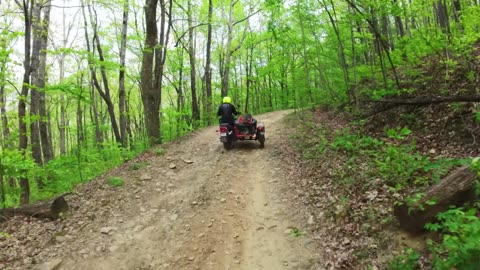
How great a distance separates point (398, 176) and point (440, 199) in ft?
3.80

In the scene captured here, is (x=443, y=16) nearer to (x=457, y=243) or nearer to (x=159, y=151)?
(x=159, y=151)

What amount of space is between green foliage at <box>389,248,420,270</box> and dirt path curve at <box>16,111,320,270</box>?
1133 mm

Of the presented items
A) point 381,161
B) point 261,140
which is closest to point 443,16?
point 261,140

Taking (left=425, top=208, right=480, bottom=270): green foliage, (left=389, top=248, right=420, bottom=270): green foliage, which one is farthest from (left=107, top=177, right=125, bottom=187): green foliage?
(left=425, top=208, right=480, bottom=270): green foliage

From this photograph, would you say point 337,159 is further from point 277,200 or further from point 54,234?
point 54,234

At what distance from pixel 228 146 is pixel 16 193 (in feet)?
28.6

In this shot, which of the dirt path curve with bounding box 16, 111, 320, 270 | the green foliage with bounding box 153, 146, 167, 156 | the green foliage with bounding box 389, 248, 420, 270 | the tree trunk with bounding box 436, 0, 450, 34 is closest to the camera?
the green foliage with bounding box 389, 248, 420, 270

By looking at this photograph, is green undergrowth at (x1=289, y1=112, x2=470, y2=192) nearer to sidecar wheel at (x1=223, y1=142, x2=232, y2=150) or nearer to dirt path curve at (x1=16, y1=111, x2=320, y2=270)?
dirt path curve at (x1=16, y1=111, x2=320, y2=270)

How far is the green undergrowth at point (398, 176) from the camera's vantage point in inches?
120

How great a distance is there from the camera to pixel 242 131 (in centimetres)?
1018

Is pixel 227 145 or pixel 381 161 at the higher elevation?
pixel 227 145

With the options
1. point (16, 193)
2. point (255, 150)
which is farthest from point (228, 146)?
point (16, 193)

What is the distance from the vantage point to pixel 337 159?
683 centimetres

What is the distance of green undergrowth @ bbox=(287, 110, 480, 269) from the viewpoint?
9.98 feet
